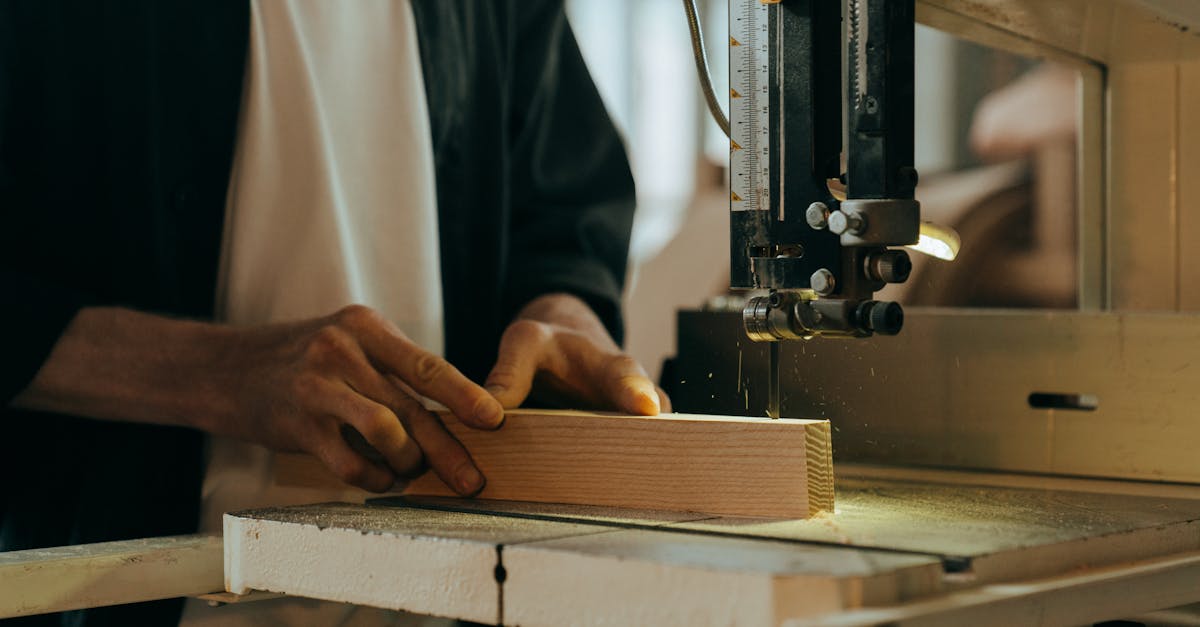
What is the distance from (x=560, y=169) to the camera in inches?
77.3

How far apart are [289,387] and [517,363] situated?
0.74 ft

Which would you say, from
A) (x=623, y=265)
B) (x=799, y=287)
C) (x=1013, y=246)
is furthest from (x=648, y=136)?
(x=799, y=287)

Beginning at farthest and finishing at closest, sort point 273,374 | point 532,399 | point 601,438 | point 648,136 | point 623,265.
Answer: point 648,136
point 623,265
point 532,399
point 273,374
point 601,438

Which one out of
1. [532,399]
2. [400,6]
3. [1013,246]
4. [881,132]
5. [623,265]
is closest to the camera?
[881,132]

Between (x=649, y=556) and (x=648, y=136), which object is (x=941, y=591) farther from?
(x=648, y=136)

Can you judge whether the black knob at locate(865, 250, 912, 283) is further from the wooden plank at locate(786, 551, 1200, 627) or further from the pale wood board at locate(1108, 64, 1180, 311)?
the pale wood board at locate(1108, 64, 1180, 311)

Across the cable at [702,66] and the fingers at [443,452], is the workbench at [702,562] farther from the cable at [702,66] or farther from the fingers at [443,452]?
the cable at [702,66]

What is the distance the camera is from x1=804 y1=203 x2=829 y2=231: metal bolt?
1018 millimetres

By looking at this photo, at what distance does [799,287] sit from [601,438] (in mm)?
223

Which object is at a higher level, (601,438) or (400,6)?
(400,6)

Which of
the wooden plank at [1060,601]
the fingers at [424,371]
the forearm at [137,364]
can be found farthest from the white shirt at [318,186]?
the wooden plank at [1060,601]

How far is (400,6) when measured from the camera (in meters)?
1.67

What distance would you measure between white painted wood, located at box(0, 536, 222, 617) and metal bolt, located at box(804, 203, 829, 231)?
0.57 m

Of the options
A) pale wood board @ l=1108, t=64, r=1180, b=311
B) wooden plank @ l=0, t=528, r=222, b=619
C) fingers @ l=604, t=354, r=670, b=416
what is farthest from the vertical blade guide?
pale wood board @ l=1108, t=64, r=1180, b=311
